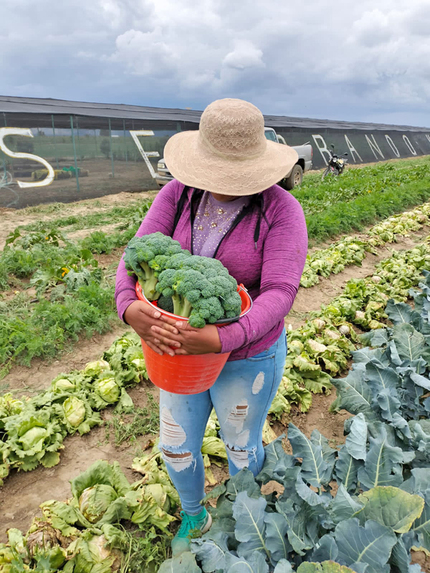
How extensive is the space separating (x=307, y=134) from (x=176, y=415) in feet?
74.8

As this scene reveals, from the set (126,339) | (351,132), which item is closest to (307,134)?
(351,132)

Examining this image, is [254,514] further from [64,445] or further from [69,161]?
[69,161]

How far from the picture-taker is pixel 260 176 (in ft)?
4.93

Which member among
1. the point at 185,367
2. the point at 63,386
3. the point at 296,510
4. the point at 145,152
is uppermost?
the point at 185,367

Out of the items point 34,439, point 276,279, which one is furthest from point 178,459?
point 34,439

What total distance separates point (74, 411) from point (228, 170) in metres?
2.39

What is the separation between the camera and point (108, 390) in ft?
10.7

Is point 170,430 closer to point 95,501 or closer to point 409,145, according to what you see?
point 95,501

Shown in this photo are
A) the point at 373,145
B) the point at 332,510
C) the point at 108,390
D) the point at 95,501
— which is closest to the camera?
the point at 332,510

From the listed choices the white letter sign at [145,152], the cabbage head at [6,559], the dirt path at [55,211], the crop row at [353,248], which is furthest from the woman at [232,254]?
the white letter sign at [145,152]

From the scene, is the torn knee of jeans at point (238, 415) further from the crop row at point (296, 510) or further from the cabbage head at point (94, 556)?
the cabbage head at point (94, 556)

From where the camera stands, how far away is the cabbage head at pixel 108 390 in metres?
3.25

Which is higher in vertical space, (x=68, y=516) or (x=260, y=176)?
(x=260, y=176)

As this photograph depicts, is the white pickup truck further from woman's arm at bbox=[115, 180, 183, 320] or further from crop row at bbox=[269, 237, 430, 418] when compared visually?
woman's arm at bbox=[115, 180, 183, 320]
